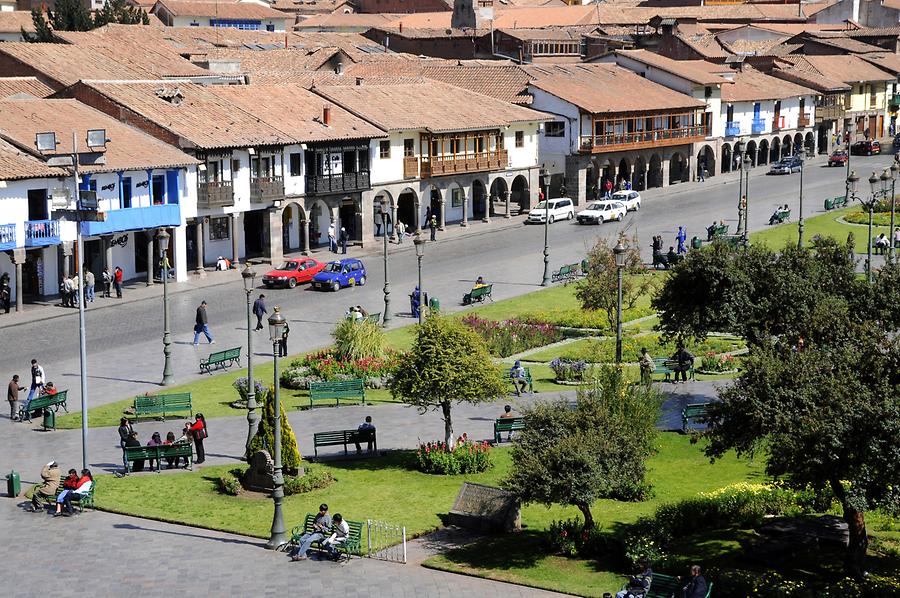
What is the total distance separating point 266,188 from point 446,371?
103 feet

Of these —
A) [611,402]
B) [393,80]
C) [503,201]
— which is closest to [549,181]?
[503,201]

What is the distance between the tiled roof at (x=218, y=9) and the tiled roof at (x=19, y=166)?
→ 282 feet

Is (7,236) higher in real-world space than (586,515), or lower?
higher

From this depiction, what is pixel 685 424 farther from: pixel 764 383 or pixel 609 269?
pixel 609 269

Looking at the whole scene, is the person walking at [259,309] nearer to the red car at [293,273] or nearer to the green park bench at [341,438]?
the red car at [293,273]

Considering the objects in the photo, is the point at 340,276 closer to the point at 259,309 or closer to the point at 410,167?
the point at 259,309

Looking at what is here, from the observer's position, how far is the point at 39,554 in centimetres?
2714

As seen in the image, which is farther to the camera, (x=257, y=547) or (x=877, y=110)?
(x=877, y=110)

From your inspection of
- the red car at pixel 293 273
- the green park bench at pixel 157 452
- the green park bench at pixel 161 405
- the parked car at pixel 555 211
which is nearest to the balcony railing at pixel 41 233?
the red car at pixel 293 273

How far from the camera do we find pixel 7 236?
5131 cm

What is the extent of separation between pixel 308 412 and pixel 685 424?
10282mm

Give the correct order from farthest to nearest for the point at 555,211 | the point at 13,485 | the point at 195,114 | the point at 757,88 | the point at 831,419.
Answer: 1. the point at 757,88
2. the point at 555,211
3. the point at 195,114
4. the point at 13,485
5. the point at 831,419

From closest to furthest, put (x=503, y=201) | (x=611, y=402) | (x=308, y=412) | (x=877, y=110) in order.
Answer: (x=611, y=402) < (x=308, y=412) < (x=503, y=201) < (x=877, y=110)

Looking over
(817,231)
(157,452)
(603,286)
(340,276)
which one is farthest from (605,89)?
(157,452)
